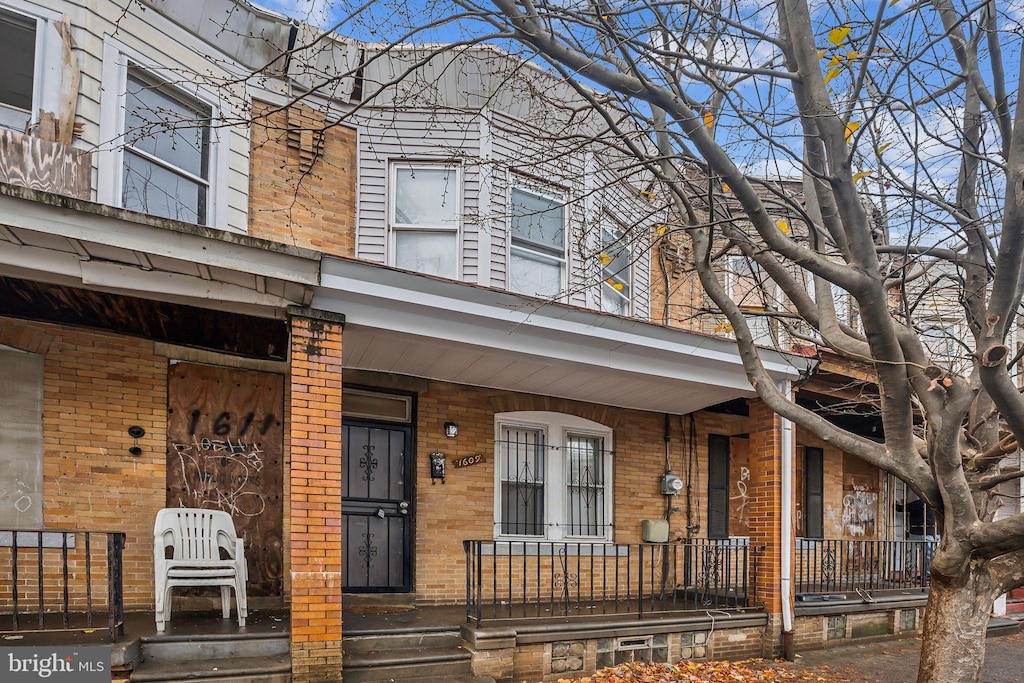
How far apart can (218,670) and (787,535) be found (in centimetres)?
604

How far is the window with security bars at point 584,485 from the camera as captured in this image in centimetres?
934

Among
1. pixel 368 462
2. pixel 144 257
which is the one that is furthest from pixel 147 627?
pixel 144 257

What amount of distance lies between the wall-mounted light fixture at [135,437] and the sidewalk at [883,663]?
6853 millimetres

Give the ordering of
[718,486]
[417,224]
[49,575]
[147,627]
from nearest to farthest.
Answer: [147,627]
[49,575]
[417,224]
[718,486]

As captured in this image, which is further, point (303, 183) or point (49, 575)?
point (303, 183)

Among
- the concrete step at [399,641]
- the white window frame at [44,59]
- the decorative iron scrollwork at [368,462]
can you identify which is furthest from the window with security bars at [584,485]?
the white window frame at [44,59]

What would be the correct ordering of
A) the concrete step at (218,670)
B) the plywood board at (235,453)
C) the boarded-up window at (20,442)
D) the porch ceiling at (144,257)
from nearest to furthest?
the porch ceiling at (144,257)
the concrete step at (218,670)
the boarded-up window at (20,442)
the plywood board at (235,453)

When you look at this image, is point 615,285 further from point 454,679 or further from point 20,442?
point 20,442

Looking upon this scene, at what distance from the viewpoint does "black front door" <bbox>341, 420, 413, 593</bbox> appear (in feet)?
25.8

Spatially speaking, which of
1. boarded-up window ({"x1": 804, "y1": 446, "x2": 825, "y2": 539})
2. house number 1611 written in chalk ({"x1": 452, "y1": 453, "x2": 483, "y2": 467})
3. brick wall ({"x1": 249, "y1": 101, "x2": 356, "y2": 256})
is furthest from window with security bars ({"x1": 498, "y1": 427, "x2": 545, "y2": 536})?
boarded-up window ({"x1": 804, "y1": 446, "x2": 825, "y2": 539})

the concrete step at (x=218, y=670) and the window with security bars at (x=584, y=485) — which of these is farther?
the window with security bars at (x=584, y=485)

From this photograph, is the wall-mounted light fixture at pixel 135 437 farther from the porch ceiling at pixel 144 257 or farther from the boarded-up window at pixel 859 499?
the boarded-up window at pixel 859 499

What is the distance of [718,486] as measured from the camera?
34.9 feet

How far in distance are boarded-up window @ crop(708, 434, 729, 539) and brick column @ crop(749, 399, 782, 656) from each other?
194 cm
